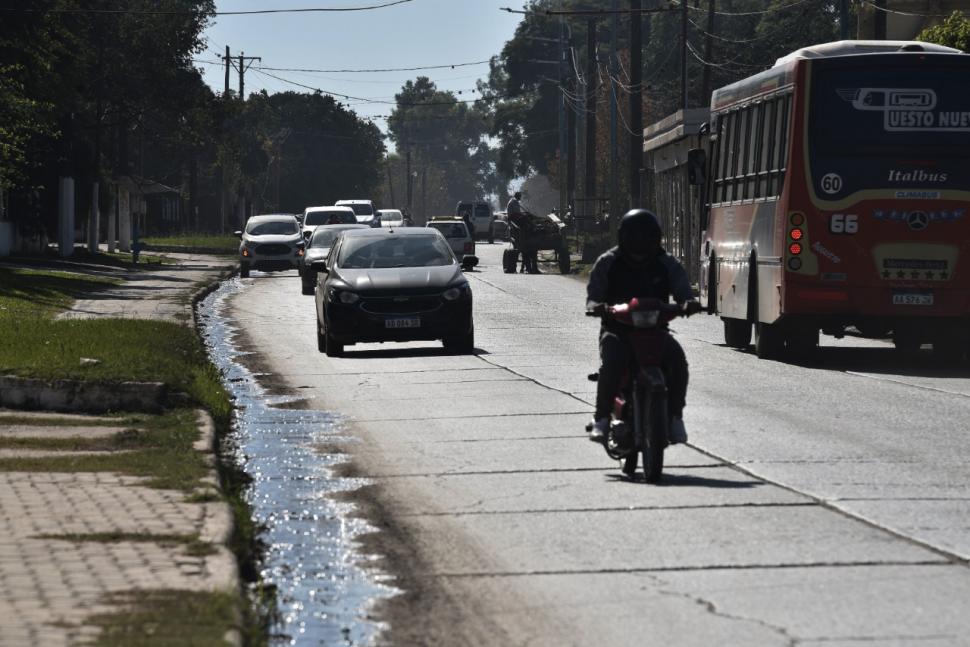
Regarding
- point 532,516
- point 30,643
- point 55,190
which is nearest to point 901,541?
point 532,516

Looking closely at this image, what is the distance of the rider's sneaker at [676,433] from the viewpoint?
36.0ft

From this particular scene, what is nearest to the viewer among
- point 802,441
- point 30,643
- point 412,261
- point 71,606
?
point 30,643

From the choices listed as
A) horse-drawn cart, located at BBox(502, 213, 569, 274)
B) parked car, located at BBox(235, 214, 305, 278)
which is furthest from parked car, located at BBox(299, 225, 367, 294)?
horse-drawn cart, located at BBox(502, 213, 569, 274)

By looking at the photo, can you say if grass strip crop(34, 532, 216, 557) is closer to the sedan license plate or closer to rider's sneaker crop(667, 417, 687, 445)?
rider's sneaker crop(667, 417, 687, 445)

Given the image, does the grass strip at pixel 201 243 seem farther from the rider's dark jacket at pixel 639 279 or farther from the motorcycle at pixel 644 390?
the motorcycle at pixel 644 390

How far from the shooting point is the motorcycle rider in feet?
36.4

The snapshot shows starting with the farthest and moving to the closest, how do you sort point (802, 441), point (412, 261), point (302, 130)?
point (302, 130) < point (412, 261) < point (802, 441)

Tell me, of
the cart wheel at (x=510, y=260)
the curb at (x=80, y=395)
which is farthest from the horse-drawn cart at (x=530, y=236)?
the curb at (x=80, y=395)

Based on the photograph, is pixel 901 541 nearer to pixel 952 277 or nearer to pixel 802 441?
pixel 802 441

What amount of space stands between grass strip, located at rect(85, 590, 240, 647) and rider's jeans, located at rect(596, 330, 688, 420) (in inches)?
178

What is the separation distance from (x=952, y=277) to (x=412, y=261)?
6.80 meters

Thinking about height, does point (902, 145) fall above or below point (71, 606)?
above

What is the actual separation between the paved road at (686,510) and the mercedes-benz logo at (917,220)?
1.90m

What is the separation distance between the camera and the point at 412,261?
2341 centimetres
